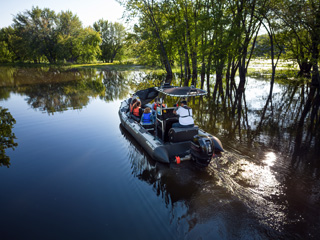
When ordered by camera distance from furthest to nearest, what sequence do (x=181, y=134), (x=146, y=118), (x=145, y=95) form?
1. (x=145, y=95)
2. (x=146, y=118)
3. (x=181, y=134)

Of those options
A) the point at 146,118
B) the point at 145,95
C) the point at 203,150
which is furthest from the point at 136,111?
the point at 203,150

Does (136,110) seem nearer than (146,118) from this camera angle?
No

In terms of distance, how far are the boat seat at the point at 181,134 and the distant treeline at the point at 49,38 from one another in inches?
1704

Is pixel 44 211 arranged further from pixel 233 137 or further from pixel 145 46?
pixel 145 46

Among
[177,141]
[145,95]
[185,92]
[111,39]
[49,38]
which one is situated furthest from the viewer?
[111,39]

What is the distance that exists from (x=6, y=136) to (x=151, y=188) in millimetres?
7570

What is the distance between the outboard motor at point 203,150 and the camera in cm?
534

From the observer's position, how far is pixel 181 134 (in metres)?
6.13

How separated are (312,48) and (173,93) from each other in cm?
1577

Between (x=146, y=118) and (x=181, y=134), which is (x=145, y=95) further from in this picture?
(x=181, y=134)

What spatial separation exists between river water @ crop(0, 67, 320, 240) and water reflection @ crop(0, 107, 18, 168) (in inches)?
3.0

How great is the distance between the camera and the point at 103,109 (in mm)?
13039

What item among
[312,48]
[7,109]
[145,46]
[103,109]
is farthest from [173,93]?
[145,46]

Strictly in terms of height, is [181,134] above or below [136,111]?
below
